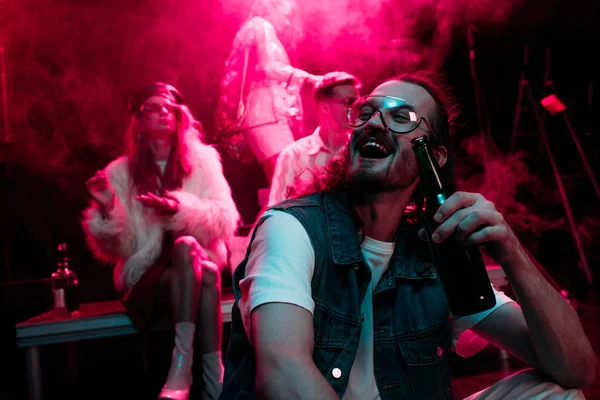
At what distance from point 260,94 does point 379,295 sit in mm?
3039

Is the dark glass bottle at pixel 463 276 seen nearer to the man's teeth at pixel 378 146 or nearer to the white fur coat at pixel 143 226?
the man's teeth at pixel 378 146

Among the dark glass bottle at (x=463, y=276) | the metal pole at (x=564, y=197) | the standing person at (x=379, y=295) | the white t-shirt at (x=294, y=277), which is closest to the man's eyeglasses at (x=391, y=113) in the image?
the standing person at (x=379, y=295)

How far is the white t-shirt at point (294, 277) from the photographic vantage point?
1074mm

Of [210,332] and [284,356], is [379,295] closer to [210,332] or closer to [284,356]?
[284,356]

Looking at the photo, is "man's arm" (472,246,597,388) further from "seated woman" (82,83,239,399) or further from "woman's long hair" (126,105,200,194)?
"woman's long hair" (126,105,200,194)

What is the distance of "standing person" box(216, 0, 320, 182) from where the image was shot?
4191mm

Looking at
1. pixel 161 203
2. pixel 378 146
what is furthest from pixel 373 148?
pixel 161 203

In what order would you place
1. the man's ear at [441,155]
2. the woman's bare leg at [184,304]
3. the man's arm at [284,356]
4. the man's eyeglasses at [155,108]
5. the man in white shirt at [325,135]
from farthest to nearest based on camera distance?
the man in white shirt at [325,135] → the man's eyeglasses at [155,108] → the woman's bare leg at [184,304] → the man's ear at [441,155] → the man's arm at [284,356]

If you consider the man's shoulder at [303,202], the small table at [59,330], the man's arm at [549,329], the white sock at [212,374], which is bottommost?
the white sock at [212,374]

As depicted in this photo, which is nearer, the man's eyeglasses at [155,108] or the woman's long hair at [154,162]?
the woman's long hair at [154,162]

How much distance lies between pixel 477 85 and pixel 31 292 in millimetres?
4438

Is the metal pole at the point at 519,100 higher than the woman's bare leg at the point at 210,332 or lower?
higher

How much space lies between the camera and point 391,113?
5.01 ft

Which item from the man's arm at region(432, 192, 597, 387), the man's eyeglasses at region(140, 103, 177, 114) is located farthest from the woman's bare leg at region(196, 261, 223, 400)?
the man's arm at region(432, 192, 597, 387)
